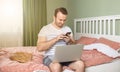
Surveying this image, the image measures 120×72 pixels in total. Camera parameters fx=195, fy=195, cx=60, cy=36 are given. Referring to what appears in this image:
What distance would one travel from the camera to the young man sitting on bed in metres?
2.03

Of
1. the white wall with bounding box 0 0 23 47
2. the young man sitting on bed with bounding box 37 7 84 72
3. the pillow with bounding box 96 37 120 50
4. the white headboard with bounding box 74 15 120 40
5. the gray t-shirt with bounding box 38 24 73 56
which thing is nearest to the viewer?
the young man sitting on bed with bounding box 37 7 84 72

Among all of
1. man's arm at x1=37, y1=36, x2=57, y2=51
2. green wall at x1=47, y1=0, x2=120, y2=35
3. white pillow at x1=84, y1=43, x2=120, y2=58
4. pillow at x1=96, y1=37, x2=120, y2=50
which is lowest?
white pillow at x1=84, y1=43, x2=120, y2=58

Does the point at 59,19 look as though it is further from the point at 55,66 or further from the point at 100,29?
the point at 100,29

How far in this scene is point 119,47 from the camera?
8.87ft

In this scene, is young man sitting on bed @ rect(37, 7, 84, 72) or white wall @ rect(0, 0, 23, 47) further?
white wall @ rect(0, 0, 23, 47)

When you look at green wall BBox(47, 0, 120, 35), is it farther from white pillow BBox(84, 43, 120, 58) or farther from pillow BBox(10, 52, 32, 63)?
pillow BBox(10, 52, 32, 63)

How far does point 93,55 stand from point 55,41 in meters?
0.66

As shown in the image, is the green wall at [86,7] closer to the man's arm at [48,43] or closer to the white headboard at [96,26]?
the white headboard at [96,26]

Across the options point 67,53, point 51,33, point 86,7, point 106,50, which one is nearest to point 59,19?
point 51,33

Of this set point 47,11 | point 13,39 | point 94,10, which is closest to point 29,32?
point 13,39

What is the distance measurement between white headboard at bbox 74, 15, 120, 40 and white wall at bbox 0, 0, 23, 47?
46.8 inches

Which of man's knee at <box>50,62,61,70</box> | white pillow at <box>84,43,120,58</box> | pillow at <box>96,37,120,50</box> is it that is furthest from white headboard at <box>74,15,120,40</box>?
man's knee at <box>50,62,61,70</box>

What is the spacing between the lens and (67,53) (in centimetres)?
191

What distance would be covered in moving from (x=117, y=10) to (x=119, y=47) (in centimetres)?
62
